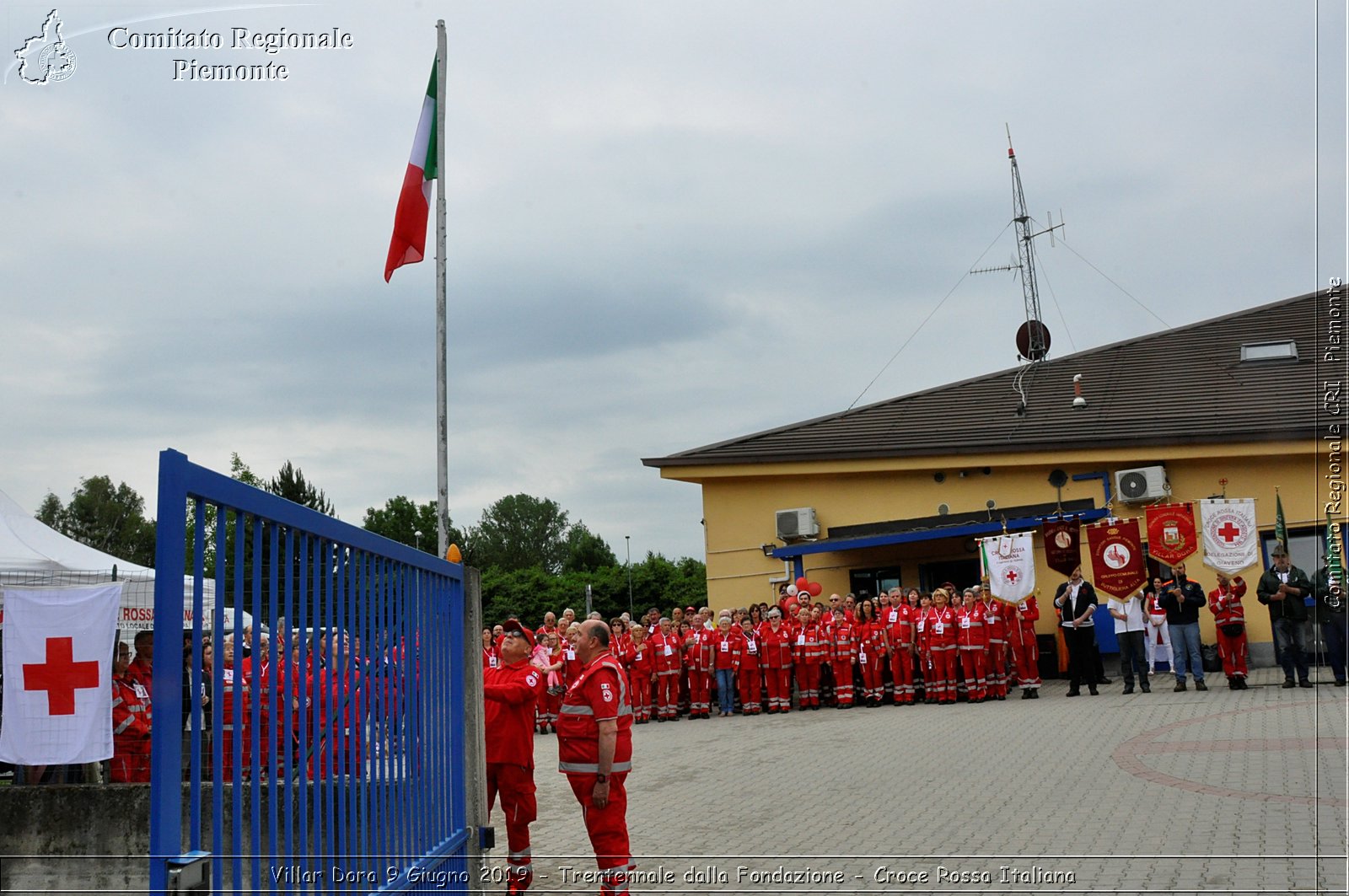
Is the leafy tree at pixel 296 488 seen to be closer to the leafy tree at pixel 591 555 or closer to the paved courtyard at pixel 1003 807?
the leafy tree at pixel 591 555

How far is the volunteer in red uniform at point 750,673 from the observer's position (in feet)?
68.6

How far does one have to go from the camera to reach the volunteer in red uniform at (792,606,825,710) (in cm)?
2042

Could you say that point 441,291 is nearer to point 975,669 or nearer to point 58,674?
point 58,674

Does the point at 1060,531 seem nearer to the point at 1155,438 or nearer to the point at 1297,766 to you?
the point at 1155,438

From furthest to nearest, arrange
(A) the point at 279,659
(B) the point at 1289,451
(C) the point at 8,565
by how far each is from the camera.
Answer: (B) the point at 1289,451 → (C) the point at 8,565 → (A) the point at 279,659

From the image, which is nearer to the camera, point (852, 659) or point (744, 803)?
point (744, 803)

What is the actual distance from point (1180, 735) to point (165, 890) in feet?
40.9

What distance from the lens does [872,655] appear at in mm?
20172

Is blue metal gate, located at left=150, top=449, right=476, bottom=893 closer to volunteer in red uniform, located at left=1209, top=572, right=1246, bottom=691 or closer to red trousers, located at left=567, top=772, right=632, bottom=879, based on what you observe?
red trousers, located at left=567, top=772, right=632, bottom=879

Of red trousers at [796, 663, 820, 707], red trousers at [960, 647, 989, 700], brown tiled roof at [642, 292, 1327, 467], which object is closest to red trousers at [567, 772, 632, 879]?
red trousers at [960, 647, 989, 700]

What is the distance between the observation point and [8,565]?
12.9 m

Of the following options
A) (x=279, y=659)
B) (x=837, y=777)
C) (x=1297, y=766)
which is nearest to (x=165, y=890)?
(x=279, y=659)

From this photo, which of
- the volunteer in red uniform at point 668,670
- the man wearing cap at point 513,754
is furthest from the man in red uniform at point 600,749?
the volunteer in red uniform at point 668,670

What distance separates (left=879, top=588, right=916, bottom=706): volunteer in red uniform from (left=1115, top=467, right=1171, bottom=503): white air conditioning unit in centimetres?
634
